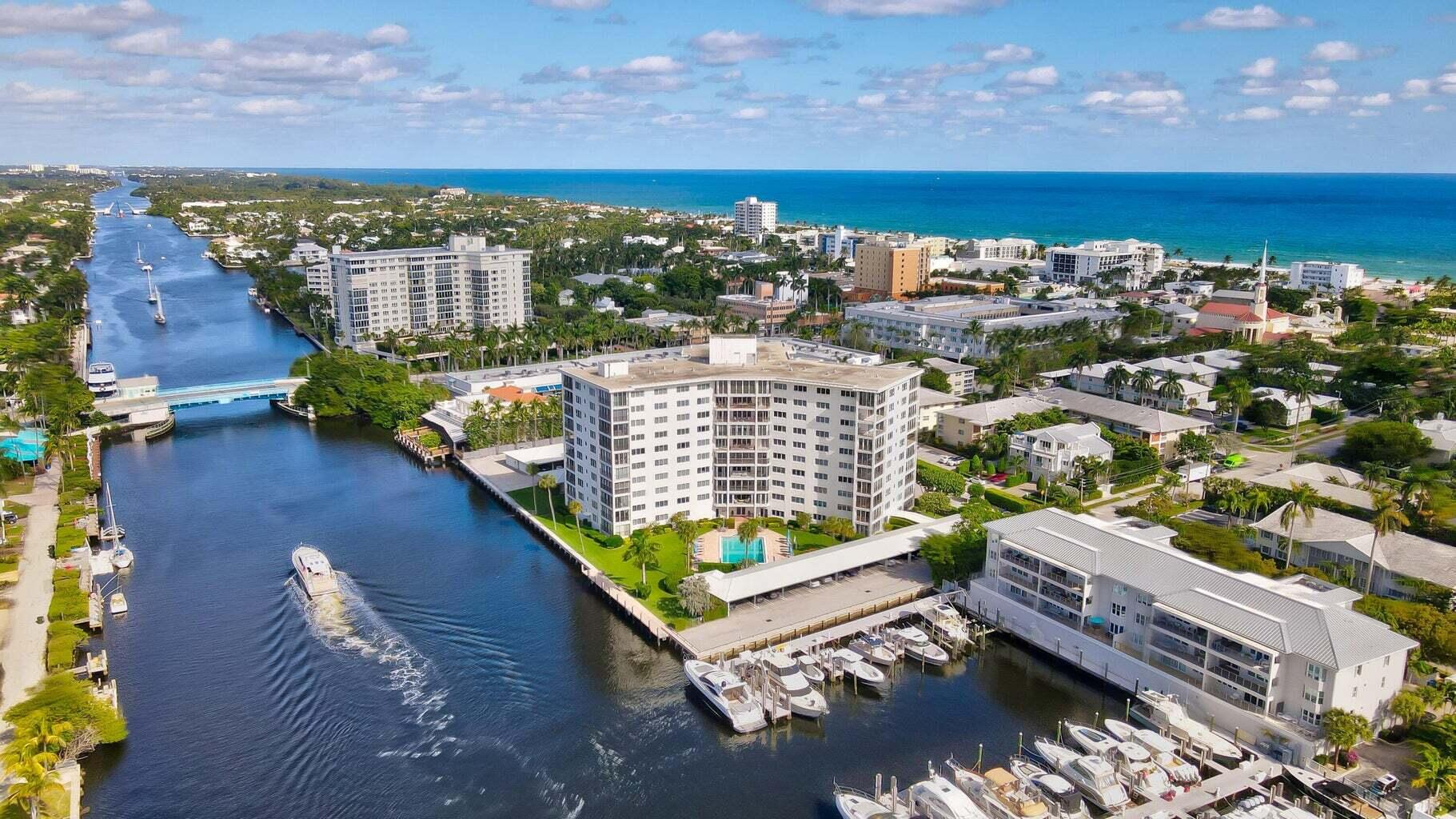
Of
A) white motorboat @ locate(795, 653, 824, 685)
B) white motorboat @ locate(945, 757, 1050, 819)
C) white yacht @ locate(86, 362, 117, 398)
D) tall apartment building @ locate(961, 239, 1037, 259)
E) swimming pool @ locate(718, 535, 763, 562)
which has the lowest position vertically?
white motorboat @ locate(945, 757, 1050, 819)

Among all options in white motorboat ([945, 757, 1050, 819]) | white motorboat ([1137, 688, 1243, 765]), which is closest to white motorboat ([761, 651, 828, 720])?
white motorboat ([945, 757, 1050, 819])

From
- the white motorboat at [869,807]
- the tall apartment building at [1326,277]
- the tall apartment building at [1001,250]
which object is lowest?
the white motorboat at [869,807]

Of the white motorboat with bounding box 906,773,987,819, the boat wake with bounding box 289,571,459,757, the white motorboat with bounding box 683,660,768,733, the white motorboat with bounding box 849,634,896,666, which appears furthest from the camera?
the white motorboat with bounding box 849,634,896,666

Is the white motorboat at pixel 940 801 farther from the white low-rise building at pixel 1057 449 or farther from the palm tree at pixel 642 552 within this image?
the white low-rise building at pixel 1057 449

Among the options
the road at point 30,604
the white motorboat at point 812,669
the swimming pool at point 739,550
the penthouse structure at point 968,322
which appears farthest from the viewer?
the penthouse structure at point 968,322

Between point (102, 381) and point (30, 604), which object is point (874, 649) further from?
point (102, 381)

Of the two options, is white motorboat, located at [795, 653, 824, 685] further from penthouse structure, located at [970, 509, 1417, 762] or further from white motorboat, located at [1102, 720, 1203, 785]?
white motorboat, located at [1102, 720, 1203, 785]

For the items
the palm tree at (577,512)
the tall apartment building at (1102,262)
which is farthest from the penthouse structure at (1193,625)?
the tall apartment building at (1102,262)

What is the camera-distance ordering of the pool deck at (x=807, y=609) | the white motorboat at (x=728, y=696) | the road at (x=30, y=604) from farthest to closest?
the pool deck at (x=807, y=609), the road at (x=30, y=604), the white motorboat at (x=728, y=696)
